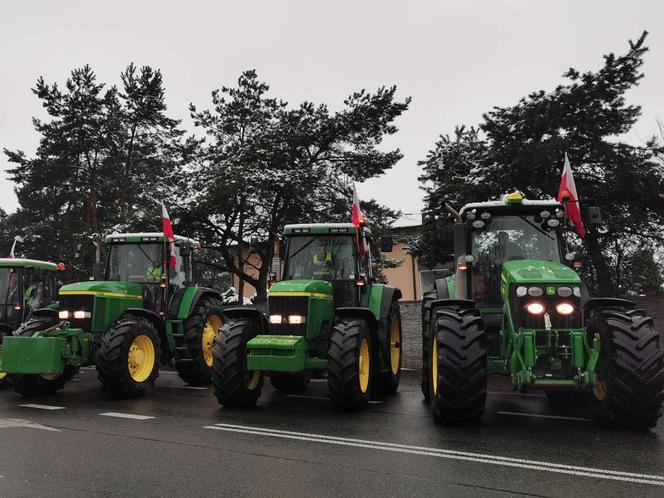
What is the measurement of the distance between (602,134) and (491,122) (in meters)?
2.66

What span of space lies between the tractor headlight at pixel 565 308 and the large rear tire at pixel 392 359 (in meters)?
3.07

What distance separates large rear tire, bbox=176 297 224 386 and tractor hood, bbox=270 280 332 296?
2.80 meters

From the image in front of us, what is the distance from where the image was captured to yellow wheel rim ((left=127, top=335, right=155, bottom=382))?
29.9 feet

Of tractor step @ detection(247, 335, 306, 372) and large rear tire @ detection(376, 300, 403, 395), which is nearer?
tractor step @ detection(247, 335, 306, 372)

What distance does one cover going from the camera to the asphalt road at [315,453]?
429 centimetres

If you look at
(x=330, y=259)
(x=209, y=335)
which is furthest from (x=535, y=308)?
(x=209, y=335)

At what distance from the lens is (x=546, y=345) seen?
617 centimetres

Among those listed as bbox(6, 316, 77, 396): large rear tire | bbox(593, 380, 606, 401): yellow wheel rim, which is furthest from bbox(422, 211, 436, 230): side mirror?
bbox(6, 316, 77, 396): large rear tire

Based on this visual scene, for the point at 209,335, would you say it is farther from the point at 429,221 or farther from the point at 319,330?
the point at 429,221

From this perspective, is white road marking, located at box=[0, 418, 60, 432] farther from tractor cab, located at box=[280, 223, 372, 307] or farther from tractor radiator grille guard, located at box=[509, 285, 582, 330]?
tractor radiator grille guard, located at box=[509, 285, 582, 330]

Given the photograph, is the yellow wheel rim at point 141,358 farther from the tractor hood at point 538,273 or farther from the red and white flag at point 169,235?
the tractor hood at point 538,273

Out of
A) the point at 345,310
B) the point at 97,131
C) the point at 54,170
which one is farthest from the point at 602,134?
the point at 54,170

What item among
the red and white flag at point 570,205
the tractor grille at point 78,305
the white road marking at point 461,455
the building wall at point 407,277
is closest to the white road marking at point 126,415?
the white road marking at point 461,455

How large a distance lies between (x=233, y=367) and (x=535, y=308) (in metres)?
3.65
